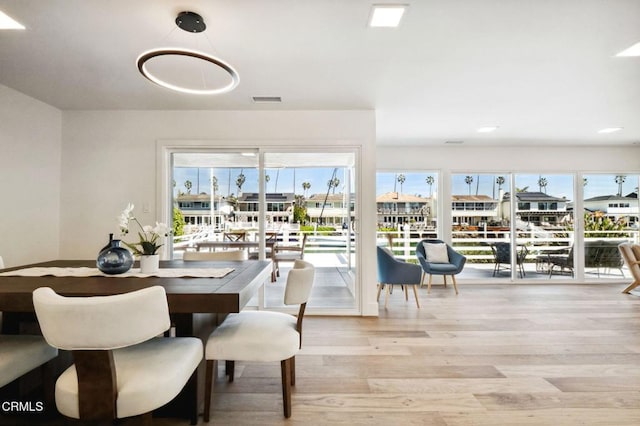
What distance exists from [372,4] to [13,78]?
3.30m

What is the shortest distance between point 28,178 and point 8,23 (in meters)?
1.87

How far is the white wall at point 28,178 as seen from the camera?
3041 mm

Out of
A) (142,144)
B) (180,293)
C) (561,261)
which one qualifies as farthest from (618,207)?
(142,144)


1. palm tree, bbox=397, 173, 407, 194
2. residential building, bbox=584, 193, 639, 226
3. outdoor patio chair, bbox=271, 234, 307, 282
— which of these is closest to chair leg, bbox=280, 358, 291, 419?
outdoor patio chair, bbox=271, 234, 307, 282

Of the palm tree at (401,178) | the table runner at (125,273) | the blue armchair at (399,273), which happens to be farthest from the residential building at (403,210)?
the table runner at (125,273)

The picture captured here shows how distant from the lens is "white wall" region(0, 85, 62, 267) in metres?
3.04

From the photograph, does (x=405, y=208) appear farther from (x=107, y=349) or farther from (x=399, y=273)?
(x=107, y=349)

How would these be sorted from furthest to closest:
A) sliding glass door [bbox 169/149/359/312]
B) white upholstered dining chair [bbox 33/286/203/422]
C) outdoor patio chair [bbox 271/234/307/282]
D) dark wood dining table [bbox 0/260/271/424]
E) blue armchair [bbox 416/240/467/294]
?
blue armchair [bbox 416/240/467/294] → outdoor patio chair [bbox 271/234/307/282] → sliding glass door [bbox 169/149/359/312] → dark wood dining table [bbox 0/260/271/424] → white upholstered dining chair [bbox 33/286/203/422]

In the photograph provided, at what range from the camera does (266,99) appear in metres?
3.35

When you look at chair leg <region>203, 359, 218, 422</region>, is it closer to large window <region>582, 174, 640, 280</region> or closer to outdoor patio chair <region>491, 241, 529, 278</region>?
outdoor patio chair <region>491, 241, 529, 278</region>

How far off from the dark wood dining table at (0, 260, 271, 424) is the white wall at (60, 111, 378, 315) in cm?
191

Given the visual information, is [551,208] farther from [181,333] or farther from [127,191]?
[127,191]

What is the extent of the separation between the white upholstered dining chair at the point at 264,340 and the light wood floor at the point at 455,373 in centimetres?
28

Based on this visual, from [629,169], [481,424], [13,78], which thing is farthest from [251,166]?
[629,169]
